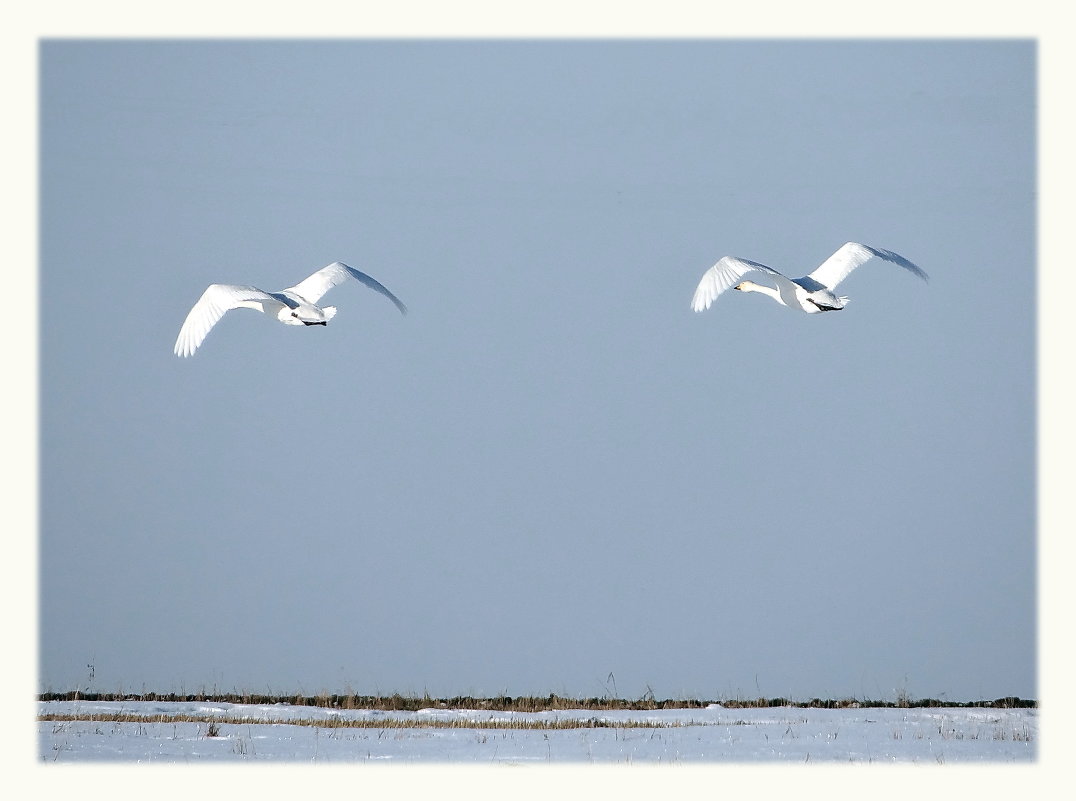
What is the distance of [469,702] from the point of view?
2653 cm

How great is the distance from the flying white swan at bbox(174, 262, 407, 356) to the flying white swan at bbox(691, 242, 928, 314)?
4211 millimetres

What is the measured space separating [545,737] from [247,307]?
7.25 meters

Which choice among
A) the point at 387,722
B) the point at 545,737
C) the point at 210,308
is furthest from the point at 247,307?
the point at 545,737

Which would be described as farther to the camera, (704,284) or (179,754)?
(704,284)

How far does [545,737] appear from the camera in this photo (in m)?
21.6

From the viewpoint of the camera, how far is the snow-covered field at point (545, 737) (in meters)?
20.0

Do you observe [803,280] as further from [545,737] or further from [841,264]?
[545,737]

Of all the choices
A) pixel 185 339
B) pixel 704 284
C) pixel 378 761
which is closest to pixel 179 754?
pixel 378 761

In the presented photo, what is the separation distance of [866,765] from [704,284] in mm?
7189

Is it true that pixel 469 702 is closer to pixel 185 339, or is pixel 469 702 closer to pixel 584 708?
pixel 584 708

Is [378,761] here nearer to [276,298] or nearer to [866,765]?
[866,765]
